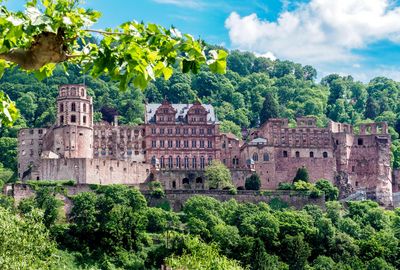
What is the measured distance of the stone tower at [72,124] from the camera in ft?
263

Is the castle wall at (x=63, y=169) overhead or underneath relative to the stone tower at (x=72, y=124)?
underneath

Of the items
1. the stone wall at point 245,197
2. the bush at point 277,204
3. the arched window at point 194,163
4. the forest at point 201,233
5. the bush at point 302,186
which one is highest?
the arched window at point 194,163

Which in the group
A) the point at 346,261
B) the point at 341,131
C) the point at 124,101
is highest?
the point at 124,101

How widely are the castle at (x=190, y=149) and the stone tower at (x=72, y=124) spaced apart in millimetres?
98

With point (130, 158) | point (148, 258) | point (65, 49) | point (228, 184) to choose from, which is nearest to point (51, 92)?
point (130, 158)

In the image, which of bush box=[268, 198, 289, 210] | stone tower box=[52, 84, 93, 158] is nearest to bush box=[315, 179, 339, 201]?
bush box=[268, 198, 289, 210]

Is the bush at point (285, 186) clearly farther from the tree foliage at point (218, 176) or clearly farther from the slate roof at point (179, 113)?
the slate roof at point (179, 113)

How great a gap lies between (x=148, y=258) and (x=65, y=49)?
196 feet

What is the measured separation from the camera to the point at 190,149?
85.9 meters

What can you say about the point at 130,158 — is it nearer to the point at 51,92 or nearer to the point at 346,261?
the point at 346,261

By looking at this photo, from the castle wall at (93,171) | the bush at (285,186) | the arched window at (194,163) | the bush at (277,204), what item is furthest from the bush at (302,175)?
the castle wall at (93,171)

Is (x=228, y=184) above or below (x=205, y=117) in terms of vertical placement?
below

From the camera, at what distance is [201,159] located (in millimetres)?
85875

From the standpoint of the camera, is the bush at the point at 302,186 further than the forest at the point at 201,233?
Yes
